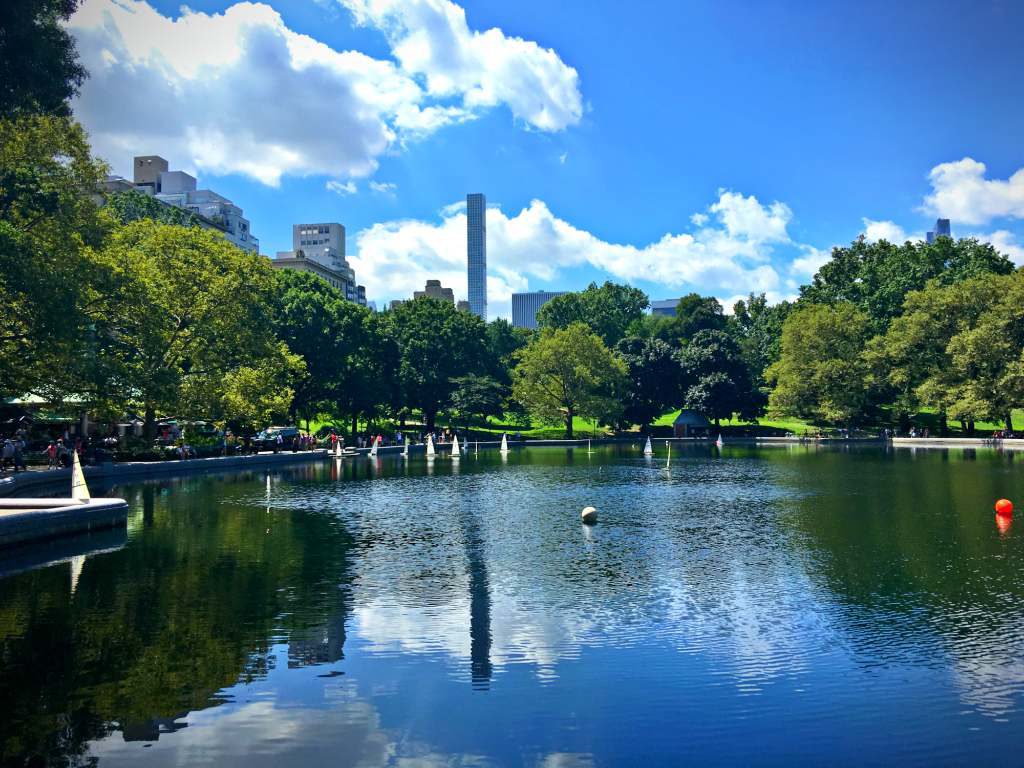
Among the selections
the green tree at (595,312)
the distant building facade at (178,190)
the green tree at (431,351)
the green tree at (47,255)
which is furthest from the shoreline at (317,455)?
the distant building facade at (178,190)

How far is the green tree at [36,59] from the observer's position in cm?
3303

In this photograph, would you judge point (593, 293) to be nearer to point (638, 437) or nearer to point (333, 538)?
point (638, 437)

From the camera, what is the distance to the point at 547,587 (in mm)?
19094

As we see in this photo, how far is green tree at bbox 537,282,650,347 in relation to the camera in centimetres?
16425

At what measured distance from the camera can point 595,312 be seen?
166500mm

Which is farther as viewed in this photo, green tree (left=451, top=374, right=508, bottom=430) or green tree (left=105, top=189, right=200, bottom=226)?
green tree (left=451, top=374, right=508, bottom=430)

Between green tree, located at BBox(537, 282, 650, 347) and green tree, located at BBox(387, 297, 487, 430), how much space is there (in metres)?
46.5


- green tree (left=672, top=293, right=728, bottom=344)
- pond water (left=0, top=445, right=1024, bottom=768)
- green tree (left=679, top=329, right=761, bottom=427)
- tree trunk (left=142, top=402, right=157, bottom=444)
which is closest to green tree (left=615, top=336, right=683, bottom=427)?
green tree (left=679, top=329, right=761, bottom=427)

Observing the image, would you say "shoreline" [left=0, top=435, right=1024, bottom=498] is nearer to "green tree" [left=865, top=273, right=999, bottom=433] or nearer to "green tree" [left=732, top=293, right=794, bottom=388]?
"green tree" [left=865, top=273, right=999, bottom=433]

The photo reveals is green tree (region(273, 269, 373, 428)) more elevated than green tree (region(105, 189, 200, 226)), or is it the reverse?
green tree (region(105, 189, 200, 226))

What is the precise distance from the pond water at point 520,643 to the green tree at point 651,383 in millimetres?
88831

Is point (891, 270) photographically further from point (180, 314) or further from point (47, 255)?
point (47, 255)

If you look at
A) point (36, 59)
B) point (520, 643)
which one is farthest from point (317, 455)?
point (520, 643)

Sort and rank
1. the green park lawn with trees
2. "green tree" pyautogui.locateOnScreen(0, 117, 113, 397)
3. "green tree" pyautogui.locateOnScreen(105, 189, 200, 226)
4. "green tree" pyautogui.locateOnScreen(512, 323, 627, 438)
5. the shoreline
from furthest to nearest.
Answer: "green tree" pyautogui.locateOnScreen(512, 323, 627, 438) < "green tree" pyautogui.locateOnScreen(105, 189, 200, 226) < the shoreline < the green park lawn with trees < "green tree" pyautogui.locateOnScreen(0, 117, 113, 397)
